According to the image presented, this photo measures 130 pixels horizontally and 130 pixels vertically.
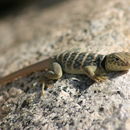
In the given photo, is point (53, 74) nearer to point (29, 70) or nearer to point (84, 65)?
point (84, 65)

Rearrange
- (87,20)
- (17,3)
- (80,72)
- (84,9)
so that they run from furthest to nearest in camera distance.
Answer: (17,3)
(84,9)
(87,20)
(80,72)

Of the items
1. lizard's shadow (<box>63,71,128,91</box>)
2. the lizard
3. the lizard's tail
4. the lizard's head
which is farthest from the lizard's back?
the lizard's tail

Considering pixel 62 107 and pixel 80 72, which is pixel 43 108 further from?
→ pixel 80 72

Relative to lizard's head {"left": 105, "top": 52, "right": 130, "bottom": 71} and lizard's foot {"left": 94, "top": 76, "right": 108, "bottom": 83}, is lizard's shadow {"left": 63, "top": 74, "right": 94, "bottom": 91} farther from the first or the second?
lizard's head {"left": 105, "top": 52, "right": 130, "bottom": 71}

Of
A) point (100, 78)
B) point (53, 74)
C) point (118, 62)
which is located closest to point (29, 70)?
point (53, 74)

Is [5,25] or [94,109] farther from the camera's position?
[5,25]

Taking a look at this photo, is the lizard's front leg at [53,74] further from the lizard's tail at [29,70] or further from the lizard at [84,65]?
the lizard's tail at [29,70]

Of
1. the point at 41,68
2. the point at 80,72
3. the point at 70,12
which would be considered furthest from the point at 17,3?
the point at 80,72
